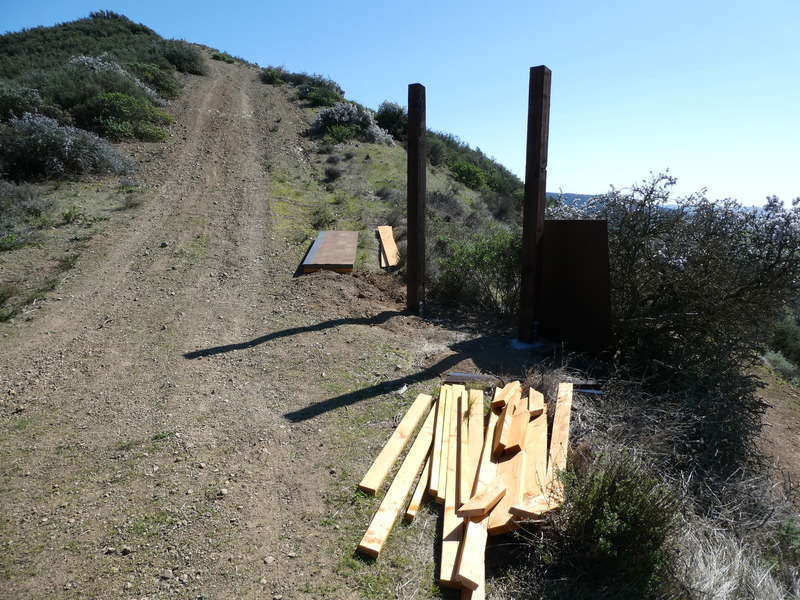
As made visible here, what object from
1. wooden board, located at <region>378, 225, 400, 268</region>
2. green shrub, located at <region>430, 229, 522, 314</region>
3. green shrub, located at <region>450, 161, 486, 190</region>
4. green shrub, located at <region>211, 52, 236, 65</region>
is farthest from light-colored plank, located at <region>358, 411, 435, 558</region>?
green shrub, located at <region>211, 52, 236, 65</region>

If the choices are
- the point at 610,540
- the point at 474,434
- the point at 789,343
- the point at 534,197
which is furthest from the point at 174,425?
the point at 789,343

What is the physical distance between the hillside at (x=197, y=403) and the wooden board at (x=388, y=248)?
0.25m

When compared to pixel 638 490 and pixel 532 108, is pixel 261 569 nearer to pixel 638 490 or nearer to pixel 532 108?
pixel 638 490

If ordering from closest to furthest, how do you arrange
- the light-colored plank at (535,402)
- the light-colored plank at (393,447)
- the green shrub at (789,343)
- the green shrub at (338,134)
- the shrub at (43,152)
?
the light-colored plank at (393,447) < the light-colored plank at (535,402) < the green shrub at (789,343) < the shrub at (43,152) < the green shrub at (338,134)

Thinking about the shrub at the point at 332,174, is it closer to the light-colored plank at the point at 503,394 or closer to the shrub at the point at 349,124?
the shrub at the point at 349,124

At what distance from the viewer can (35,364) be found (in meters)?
5.07

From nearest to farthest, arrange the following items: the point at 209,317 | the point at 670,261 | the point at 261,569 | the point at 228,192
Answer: the point at 261,569
the point at 670,261
the point at 209,317
the point at 228,192

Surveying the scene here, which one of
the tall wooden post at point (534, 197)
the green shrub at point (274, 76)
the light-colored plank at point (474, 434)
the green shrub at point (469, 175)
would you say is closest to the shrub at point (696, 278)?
the tall wooden post at point (534, 197)

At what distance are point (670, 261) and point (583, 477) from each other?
322 centimetres

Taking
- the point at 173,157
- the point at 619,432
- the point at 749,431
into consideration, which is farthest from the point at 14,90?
the point at 749,431

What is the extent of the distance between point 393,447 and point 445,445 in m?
0.43

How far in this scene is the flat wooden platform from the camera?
27.7 feet

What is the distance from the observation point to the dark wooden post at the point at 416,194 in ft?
21.8

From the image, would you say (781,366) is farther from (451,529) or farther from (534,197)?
(451,529)
